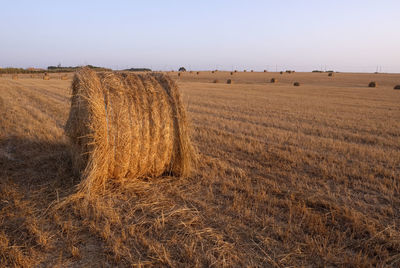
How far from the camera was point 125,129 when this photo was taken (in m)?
4.52

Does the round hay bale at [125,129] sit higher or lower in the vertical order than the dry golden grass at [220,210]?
higher

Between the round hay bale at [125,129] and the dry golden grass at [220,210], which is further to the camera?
the round hay bale at [125,129]

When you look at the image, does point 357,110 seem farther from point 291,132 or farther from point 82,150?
point 82,150

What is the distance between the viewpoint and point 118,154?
179 inches

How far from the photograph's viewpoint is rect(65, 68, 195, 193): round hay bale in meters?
4.35

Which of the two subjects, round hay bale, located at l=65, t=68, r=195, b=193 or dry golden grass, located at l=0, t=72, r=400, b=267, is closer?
dry golden grass, located at l=0, t=72, r=400, b=267

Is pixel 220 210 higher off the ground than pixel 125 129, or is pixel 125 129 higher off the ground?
pixel 125 129

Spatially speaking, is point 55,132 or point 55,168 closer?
point 55,168

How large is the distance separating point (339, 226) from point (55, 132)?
688 cm

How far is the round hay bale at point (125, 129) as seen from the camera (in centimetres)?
435

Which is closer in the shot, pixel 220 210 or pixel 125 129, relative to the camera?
pixel 220 210

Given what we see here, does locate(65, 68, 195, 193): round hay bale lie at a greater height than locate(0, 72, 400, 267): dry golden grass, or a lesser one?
greater

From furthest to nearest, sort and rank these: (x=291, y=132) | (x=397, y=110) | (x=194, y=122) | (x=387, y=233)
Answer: (x=397, y=110), (x=194, y=122), (x=291, y=132), (x=387, y=233)

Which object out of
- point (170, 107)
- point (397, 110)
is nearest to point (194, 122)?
point (170, 107)
